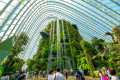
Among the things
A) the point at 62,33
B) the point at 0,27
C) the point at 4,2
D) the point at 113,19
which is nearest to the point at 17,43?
the point at 0,27

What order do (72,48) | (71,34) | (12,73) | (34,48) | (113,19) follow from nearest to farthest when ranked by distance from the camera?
(12,73) < (113,19) < (72,48) < (71,34) < (34,48)

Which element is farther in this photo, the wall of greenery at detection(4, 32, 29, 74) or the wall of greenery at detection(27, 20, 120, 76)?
the wall of greenery at detection(27, 20, 120, 76)

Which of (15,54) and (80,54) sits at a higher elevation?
(80,54)

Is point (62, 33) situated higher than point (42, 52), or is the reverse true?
point (62, 33)

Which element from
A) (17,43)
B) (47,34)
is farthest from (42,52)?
(17,43)

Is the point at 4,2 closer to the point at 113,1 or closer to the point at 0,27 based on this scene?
the point at 0,27

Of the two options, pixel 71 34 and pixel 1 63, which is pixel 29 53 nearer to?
pixel 71 34

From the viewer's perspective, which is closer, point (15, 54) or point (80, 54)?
point (15, 54)

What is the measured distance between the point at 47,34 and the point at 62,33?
6.06 m

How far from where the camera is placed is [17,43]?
53.3ft

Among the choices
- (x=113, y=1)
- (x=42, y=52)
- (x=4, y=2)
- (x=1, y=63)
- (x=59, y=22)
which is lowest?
(x=1, y=63)

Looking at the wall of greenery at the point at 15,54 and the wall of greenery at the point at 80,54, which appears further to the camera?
the wall of greenery at the point at 80,54

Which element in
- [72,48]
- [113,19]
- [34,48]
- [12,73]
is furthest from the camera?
[34,48]

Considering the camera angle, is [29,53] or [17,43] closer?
[17,43]
